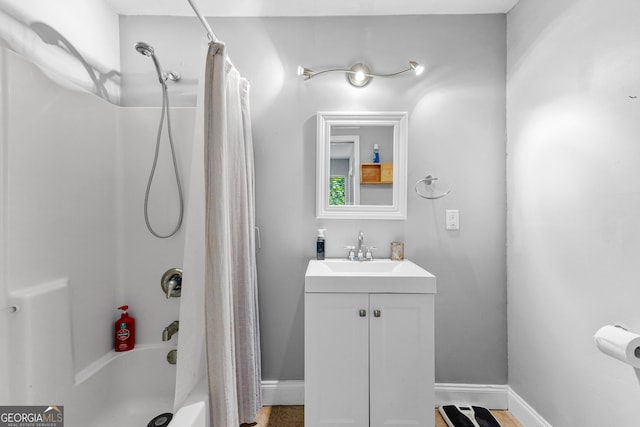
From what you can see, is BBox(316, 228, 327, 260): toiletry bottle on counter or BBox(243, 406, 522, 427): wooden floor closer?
BBox(243, 406, 522, 427): wooden floor

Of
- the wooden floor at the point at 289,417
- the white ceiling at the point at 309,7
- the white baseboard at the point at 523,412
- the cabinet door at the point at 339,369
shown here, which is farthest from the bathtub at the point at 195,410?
the white ceiling at the point at 309,7

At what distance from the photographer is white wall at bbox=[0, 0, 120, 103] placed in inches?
50.1

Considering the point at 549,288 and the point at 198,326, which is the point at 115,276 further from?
the point at 549,288

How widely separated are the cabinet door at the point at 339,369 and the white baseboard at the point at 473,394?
723mm

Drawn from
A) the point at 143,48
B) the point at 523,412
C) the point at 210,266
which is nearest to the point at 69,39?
the point at 143,48

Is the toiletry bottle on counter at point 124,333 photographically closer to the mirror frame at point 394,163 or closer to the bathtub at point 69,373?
the bathtub at point 69,373

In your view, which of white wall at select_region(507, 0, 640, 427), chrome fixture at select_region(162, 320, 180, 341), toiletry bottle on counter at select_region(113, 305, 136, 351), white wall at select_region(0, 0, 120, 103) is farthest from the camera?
toiletry bottle on counter at select_region(113, 305, 136, 351)

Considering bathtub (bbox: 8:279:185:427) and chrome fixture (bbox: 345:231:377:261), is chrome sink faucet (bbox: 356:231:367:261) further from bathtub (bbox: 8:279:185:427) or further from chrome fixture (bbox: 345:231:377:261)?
bathtub (bbox: 8:279:185:427)

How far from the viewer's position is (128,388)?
164 centimetres

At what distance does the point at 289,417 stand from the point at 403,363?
0.82m

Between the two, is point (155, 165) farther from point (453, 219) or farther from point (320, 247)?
point (453, 219)

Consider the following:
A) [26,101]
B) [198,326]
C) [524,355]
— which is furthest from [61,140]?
[524,355]

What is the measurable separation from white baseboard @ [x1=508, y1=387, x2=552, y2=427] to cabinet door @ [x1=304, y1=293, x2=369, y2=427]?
0.93 meters

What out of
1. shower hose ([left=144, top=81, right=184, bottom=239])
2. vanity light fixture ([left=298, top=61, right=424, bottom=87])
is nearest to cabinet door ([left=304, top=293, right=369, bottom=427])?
shower hose ([left=144, top=81, right=184, bottom=239])
